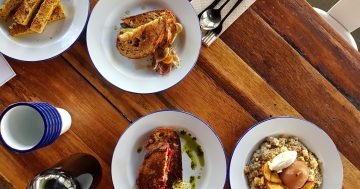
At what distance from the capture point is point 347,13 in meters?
1.81

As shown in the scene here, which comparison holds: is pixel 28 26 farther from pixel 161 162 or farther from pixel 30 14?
pixel 161 162

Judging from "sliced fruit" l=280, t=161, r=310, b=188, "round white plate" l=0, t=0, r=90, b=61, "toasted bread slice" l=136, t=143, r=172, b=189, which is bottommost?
"toasted bread slice" l=136, t=143, r=172, b=189

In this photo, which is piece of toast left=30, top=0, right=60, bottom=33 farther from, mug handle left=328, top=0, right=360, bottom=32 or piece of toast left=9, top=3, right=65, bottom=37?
mug handle left=328, top=0, right=360, bottom=32

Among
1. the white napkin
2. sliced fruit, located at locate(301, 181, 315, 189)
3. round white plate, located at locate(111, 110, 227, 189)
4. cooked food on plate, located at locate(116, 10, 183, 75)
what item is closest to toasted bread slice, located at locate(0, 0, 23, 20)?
the white napkin

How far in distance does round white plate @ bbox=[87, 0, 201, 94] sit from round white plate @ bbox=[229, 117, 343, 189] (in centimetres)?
29

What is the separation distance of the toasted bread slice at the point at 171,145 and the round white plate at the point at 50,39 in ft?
1.28

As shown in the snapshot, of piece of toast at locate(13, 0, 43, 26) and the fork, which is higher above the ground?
piece of toast at locate(13, 0, 43, 26)

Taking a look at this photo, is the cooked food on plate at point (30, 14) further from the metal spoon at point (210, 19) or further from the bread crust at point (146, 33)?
the metal spoon at point (210, 19)

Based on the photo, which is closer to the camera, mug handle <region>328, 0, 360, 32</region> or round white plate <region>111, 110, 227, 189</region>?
round white plate <region>111, 110, 227, 189</region>

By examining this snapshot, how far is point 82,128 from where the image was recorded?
5.19ft

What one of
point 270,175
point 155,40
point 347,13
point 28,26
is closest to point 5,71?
point 28,26

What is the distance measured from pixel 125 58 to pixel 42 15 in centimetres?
29

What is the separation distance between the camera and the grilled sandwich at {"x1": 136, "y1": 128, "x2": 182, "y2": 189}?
1.55m

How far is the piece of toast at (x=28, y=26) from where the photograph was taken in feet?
5.08
